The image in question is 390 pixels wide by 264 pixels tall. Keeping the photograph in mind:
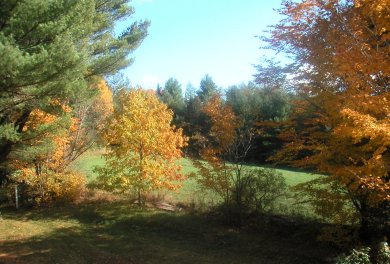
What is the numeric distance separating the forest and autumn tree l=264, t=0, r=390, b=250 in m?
0.04

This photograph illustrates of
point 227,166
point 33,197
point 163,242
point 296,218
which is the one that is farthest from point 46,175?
point 296,218

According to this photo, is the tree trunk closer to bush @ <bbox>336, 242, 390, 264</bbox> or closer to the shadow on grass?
the shadow on grass

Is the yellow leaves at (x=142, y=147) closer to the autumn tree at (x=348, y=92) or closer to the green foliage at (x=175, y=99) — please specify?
the autumn tree at (x=348, y=92)

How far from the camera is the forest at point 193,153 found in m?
8.77

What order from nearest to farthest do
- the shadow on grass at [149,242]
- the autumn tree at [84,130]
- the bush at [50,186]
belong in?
the shadow on grass at [149,242] → the bush at [50,186] → the autumn tree at [84,130]

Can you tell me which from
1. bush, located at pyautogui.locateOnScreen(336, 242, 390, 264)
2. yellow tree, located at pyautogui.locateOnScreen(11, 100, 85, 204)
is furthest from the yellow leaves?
bush, located at pyautogui.locateOnScreen(336, 242, 390, 264)

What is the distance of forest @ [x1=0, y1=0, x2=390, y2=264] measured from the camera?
8.77 meters

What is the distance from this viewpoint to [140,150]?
641 inches

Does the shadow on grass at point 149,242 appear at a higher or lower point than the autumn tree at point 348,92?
lower

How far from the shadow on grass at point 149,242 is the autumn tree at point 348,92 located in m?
2.32

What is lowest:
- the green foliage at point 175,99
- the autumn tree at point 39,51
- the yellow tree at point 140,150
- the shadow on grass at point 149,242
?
the shadow on grass at point 149,242

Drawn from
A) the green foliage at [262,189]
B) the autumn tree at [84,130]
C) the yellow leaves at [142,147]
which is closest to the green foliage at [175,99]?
the autumn tree at [84,130]

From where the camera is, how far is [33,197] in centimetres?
1811

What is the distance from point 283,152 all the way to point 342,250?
3.20 m
